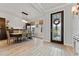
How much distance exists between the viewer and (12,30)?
8.10 metres

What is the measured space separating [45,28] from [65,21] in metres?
2.29

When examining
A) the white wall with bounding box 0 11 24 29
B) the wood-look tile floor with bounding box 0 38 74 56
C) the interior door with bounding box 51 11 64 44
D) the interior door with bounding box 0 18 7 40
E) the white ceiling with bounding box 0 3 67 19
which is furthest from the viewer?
the white wall with bounding box 0 11 24 29

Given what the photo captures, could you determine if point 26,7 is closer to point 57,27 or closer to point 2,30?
point 57,27

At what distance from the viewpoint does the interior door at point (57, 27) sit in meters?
5.81

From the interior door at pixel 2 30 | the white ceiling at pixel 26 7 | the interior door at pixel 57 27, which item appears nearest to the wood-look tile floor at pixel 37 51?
the interior door at pixel 57 27

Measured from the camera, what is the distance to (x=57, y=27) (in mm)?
6355

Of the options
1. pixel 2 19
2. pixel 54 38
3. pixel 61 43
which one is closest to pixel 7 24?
pixel 2 19

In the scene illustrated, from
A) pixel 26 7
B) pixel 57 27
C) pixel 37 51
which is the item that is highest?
pixel 26 7

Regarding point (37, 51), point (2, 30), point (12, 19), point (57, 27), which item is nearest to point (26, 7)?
point (57, 27)

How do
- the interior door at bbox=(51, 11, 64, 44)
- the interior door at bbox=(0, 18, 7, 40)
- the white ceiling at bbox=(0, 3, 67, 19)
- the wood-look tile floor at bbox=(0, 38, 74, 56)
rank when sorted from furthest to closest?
the interior door at bbox=(0, 18, 7, 40)
the interior door at bbox=(51, 11, 64, 44)
the white ceiling at bbox=(0, 3, 67, 19)
the wood-look tile floor at bbox=(0, 38, 74, 56)

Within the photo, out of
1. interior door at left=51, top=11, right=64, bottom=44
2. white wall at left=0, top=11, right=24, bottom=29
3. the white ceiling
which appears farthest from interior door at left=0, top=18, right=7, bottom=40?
interior door at left=51, top=11, right=64, bottom=44

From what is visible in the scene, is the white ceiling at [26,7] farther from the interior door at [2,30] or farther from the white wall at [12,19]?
the interior door at [2,30]

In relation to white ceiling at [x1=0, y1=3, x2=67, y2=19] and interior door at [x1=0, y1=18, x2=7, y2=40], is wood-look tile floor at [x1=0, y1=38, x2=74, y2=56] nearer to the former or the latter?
white ceiling at [x1=0, y1=3, x2=67, y2=19]

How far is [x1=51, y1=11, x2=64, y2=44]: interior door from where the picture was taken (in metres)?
5.81
